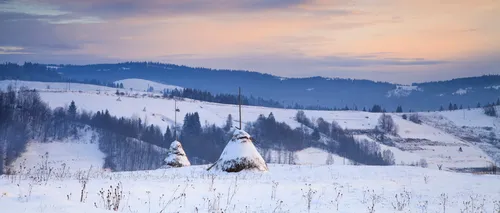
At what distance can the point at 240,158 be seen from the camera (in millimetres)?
27453

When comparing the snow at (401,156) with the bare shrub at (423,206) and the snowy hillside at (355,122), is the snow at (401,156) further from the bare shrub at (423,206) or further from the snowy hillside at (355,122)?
the bare shrub at (423,206)

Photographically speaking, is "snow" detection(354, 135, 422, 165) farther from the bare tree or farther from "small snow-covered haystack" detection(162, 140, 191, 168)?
"small snow-covered haystack" detection(162, 140, 191, 168)

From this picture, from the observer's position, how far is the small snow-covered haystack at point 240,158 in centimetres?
2733

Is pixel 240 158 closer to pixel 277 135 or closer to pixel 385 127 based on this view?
pixel 277 135

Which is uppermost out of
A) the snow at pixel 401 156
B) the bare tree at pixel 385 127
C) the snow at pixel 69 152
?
the bare tree at pixel 385 127

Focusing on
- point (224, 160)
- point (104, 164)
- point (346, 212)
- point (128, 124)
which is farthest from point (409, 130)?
point (346, 212)

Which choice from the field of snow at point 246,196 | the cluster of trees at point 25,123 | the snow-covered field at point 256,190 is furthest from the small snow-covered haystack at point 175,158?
the cluster of trees at point 25,123

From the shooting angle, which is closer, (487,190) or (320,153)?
(487,190)

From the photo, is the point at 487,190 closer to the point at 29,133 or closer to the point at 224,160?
the point at 224,160

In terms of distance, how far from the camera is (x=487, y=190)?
20.3m

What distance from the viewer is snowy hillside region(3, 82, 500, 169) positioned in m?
141

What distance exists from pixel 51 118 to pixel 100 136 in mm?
14910

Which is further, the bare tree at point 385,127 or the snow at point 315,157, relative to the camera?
the bare tree at point 385,127

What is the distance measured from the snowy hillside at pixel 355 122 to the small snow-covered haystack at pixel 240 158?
101154mm
